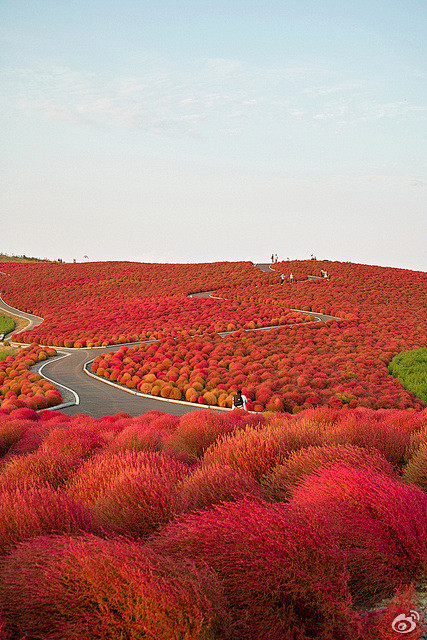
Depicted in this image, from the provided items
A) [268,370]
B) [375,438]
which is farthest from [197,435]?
[268,370]

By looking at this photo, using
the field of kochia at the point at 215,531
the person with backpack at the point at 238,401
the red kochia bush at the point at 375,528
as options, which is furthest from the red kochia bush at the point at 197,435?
the person with backpack at the point at 238,401

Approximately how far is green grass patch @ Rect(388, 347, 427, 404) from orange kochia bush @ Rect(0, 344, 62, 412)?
1410 cm

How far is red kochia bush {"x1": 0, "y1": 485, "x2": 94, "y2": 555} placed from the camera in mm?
3752

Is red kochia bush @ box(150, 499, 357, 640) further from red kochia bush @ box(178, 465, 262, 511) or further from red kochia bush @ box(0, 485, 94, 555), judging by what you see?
red kochia bush @ box(0, 485, 94, 555)

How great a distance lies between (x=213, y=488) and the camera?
4254mm

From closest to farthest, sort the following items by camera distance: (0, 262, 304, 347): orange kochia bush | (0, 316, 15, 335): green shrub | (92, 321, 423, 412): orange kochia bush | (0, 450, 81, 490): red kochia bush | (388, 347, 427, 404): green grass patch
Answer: (0, 450, 81, 490): red kochia bush < (92, 321, 423, 412): orange kochia bush < (388, 347, 427, 404): green grass patch < (0, 262, 304, 347): orange kochia bush < (0, 316, 15, 335): green shrub

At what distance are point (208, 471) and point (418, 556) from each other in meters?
1.96

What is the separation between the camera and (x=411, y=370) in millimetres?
20875

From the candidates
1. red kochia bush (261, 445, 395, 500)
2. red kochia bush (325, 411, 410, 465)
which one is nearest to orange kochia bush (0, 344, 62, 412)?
red kochia bush (325, 411, 410, 465)

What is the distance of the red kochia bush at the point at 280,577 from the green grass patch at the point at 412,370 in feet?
54.8

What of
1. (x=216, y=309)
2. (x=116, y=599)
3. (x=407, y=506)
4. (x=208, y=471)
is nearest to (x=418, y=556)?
(x=407, y=506)

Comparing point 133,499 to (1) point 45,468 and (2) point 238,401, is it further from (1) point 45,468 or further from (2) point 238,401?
(2) point 238,401

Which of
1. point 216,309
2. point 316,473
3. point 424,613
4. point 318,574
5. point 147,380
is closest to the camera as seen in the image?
point 318,574

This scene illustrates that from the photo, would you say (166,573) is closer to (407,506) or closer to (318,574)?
(318,574)
